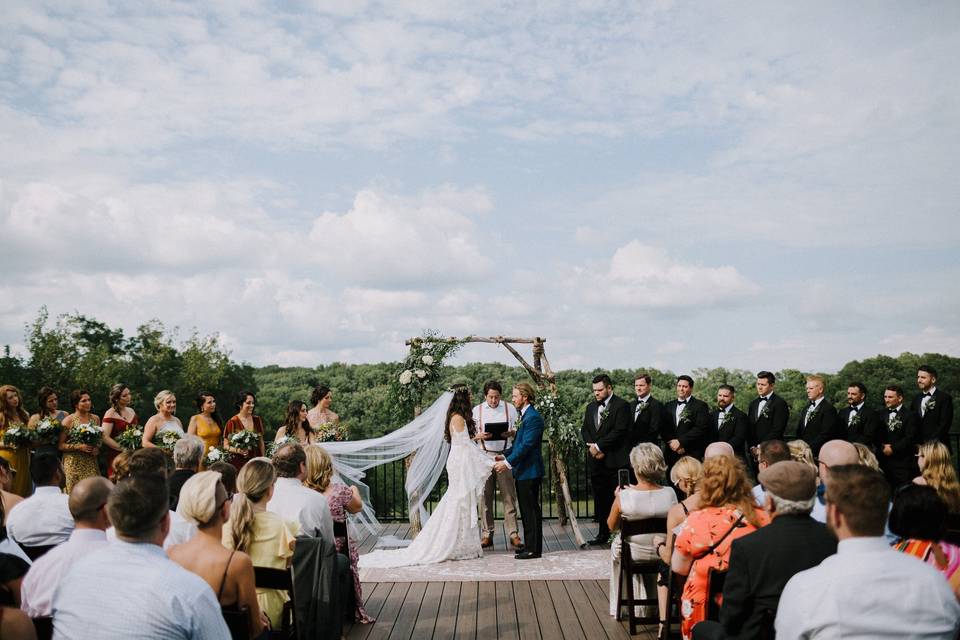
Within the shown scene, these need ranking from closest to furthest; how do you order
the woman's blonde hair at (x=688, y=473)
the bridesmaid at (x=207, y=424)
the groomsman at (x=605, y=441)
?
the woman's blonde hair at (x=688, y=473)
the bridesmaid at (x=207, y=424)
the groomsman at (x=605, y=441)

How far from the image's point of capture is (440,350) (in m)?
10.1

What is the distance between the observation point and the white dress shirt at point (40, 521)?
4.09 meters

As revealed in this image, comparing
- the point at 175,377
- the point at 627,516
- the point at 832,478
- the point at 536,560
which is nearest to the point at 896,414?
the point at 536,560

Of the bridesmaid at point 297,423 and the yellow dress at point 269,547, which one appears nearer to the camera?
the yellow dress at point 269,547

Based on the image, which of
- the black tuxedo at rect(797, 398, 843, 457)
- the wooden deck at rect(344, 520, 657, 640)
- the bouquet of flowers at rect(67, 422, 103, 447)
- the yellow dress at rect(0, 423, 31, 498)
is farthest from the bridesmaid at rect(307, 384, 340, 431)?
the black tuxedo at rect(797, 398, 843, 457)

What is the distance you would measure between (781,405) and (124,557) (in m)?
8.42

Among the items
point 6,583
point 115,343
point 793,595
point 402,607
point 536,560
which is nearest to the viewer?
point 793,595

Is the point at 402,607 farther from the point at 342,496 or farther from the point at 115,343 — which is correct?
the point at 115,343

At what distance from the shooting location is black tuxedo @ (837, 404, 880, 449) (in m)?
8.90

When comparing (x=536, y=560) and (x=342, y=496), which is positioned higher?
(x=342, y=496)

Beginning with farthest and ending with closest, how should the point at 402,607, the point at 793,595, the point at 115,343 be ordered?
the point at 115,343, the point at 402,607, the point at 793,595

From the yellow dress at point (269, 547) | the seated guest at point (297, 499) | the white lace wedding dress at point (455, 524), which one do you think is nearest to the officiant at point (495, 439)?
the white lace wedding dress at point (455, 524)

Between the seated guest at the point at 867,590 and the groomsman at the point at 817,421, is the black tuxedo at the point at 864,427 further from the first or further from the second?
the seated guest at the point at 867,590

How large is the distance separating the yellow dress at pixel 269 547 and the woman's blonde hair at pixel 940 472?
3.55m
